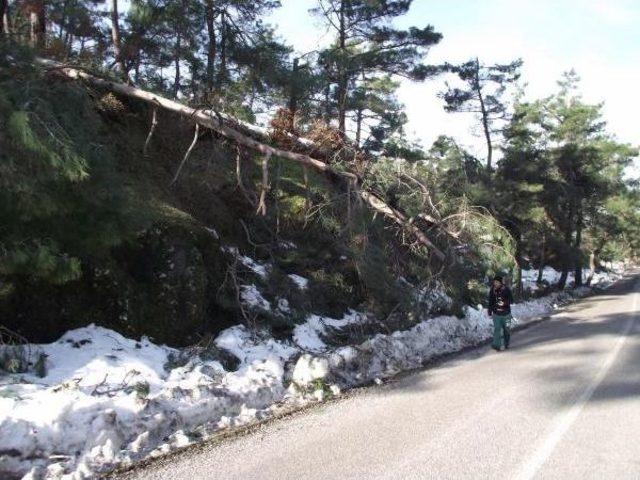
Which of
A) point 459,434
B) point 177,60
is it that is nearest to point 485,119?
point 177,60

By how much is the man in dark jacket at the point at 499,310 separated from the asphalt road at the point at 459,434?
278 centimetres

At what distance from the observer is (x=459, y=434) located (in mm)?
5613

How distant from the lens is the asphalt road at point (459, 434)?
4.70 meters

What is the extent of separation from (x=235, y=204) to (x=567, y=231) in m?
26.1

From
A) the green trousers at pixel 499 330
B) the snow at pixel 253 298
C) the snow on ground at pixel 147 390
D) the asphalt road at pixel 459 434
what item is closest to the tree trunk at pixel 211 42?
the snow at pixel 253 298

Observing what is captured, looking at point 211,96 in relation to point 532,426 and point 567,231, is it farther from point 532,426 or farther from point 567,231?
point 567,231

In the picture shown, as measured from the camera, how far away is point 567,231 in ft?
110

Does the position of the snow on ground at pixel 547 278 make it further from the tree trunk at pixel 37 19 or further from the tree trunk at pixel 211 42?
the tree trunk at pixel 37 19

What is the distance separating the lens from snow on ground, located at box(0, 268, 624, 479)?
4.88 m

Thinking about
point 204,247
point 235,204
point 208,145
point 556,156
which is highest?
point 556,156

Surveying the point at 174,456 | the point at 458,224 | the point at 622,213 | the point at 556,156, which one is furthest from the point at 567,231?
the point at 174,456

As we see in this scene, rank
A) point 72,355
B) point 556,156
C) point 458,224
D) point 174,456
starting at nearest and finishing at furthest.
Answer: point 174,456 < point 72,355 < point 458,224 < point 556,156

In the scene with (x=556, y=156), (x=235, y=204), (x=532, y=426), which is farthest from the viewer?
(x=556, y=156)

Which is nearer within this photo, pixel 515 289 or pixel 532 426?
pixel 532 426
